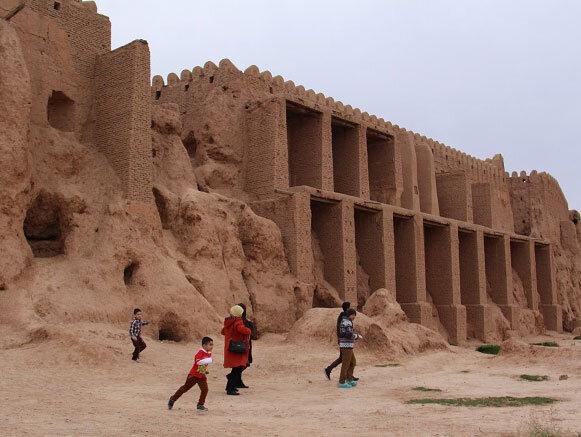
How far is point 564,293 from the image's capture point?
39.2 metres

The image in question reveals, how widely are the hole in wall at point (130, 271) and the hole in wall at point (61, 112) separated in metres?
3.84

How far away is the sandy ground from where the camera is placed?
8320mm

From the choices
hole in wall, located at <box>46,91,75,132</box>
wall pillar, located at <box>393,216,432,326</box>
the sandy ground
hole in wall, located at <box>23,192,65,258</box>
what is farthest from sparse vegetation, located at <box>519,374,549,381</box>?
wall pillar, located at <box>393,216,432,326</box>

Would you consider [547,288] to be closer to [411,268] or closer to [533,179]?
[533,179]

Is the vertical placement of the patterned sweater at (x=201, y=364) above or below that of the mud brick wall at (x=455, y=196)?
below

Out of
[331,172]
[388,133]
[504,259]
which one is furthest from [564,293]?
[331,172]

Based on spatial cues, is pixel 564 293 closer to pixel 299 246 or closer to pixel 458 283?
pixel 458 283

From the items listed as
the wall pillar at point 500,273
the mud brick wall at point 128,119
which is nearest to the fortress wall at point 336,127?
the wall pillar at point 500,273

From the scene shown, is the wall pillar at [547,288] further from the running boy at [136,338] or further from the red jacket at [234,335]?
→ the red jacket at [234,335]

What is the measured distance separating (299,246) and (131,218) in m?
5.89

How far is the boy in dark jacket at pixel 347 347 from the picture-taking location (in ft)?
40.5

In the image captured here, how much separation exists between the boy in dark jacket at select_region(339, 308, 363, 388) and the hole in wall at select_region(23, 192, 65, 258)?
7367 mm

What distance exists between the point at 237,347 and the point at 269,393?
4.20ft

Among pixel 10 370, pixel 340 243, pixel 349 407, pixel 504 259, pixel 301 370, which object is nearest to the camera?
pixel 349 407
